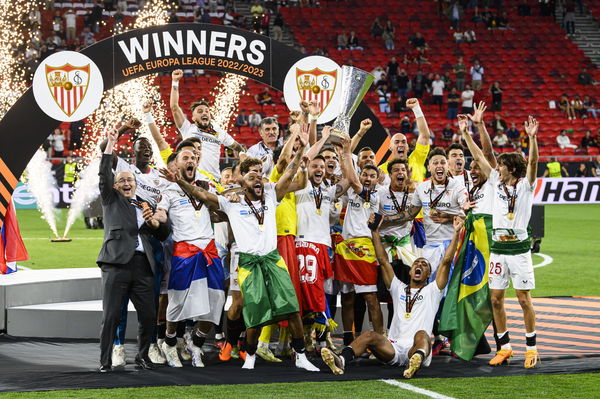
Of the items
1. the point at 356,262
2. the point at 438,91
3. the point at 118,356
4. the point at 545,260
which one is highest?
the point at 438,91

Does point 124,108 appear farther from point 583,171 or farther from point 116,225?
point 116,225

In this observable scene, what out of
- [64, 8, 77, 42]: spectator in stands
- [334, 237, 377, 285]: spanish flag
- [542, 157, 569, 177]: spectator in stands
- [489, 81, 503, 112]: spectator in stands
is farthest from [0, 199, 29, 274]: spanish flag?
[489, 81, 503, 112]: spectator in stands

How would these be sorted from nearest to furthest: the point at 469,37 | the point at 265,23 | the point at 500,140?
the point at 500,140, the point at 265,23, the point at 469,37

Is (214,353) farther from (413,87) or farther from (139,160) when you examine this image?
(413,87)

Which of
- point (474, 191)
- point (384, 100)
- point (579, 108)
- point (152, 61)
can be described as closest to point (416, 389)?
point (474, 191)

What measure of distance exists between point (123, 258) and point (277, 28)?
78.8ft

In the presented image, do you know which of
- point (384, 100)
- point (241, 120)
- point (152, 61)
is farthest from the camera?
point (384, 100)

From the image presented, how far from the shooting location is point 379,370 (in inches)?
316

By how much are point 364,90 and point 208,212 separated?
280 centimetres

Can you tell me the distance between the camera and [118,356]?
8.13 meters

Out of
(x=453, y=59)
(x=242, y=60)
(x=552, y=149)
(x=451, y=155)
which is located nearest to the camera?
(x=451, y=155)

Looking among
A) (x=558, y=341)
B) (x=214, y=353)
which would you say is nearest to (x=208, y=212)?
(x=214, y=353)

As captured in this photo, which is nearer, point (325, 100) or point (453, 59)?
point (325, 100)

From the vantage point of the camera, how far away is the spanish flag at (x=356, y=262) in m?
8.82
